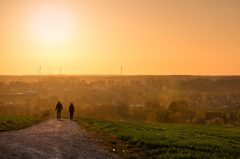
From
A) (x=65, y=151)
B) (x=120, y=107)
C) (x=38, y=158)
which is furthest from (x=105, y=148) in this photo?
(x=120, y=107)

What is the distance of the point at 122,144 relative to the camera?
86.0ft

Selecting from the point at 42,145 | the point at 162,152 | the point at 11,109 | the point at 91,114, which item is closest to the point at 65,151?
the point at 42,145

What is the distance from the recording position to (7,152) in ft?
61.3

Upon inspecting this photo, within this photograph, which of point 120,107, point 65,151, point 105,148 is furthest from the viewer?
point 120,107

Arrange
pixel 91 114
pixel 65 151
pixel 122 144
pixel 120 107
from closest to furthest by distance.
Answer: pixel 65 151 → pixel 122 144 → pixel 91 114 → pixel 120 107

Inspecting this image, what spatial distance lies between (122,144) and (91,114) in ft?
419

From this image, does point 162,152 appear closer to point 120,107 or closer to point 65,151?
point 65,151

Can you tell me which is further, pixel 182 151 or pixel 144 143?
pixel 144 143

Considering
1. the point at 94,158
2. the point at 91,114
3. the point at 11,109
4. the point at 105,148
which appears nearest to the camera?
the point at 94,158

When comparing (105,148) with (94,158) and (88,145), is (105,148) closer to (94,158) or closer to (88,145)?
(88,145)

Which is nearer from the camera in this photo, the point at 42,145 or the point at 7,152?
the point at 7,152

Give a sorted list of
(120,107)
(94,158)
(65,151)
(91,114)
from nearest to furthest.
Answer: (94,158) < (65,151) < (91,114) < (120,107)

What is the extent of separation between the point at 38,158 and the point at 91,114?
135845 mm

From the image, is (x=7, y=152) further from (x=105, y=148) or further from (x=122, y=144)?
(x=122, y=144)
